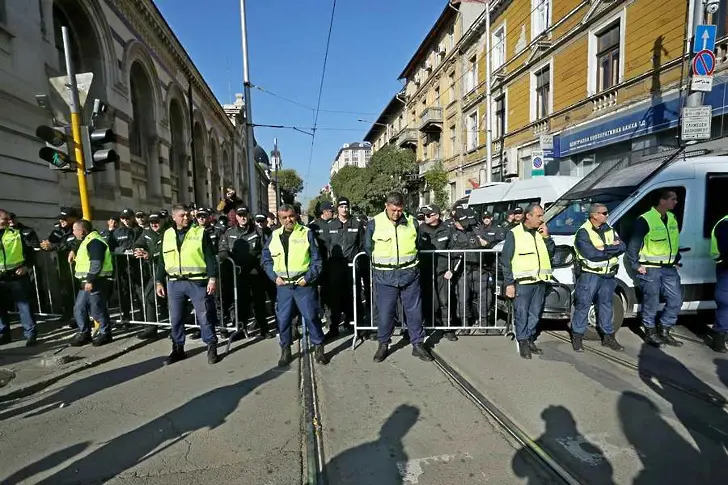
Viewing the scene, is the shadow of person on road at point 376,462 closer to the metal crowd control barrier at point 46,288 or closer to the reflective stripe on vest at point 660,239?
the reflective stripe on vest at point 660,239

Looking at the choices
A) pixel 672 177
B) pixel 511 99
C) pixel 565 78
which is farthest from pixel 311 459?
pixel 511 99

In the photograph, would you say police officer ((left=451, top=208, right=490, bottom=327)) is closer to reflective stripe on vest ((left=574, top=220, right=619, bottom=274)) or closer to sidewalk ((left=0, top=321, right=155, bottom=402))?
reflective stripe on vest ((left=574, top=220, right=619, bottom=274))

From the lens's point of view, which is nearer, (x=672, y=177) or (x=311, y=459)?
(x=311, y=459)

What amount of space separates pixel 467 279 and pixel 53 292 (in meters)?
7.17

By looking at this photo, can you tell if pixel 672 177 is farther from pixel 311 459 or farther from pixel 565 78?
pixel 565 78

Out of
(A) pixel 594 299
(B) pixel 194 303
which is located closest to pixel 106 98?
(B) pixel 194 303

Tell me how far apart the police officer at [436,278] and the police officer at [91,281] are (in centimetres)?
429

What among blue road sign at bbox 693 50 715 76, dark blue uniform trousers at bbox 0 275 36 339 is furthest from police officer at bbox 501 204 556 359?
blue road sign at bbox 693 50 715 76

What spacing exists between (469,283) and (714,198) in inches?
133

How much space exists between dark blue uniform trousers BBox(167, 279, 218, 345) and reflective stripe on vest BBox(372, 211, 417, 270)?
206 cm

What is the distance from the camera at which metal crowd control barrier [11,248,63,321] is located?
6.75 metres

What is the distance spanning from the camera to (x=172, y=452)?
2816mm

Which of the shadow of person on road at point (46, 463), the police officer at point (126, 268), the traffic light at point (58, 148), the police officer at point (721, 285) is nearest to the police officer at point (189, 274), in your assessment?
the shadow of person on road at point (46, 463)

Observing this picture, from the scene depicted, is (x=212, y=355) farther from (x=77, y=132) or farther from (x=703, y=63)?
(x=703, y=63)
